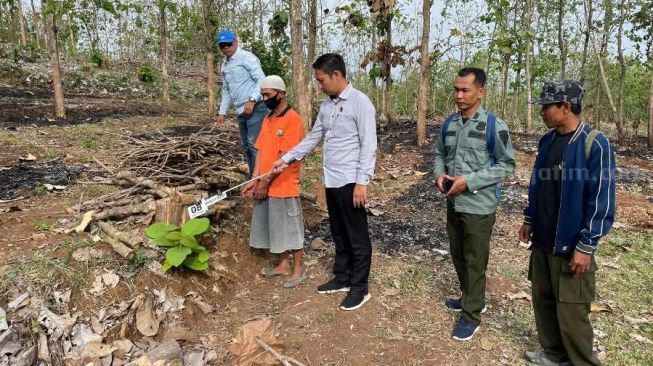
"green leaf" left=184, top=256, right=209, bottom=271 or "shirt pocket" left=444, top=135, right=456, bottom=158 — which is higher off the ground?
"shirt pocket" left=444, top=135, right=456, bottom=158

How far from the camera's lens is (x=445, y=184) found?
127 inches

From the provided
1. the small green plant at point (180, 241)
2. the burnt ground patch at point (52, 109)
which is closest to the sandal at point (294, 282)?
the small green plant at point (180, 241)

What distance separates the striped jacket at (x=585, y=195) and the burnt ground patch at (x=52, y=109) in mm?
10126

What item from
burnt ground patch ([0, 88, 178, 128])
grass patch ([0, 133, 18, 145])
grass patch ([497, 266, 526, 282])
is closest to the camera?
grass patch ([497, 266, 526, 282])

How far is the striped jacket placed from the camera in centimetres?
251

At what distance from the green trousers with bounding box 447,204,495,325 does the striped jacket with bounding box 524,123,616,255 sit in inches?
20.5

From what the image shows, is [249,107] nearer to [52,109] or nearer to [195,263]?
[195,263]

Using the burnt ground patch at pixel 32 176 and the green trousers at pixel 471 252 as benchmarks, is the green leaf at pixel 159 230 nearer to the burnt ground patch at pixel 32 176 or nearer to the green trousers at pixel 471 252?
the green trousers at pixel 471 252

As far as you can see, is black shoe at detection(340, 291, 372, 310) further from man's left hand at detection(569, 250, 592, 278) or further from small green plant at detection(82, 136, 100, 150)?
small green plant at detection(82, 136, 100, 150)

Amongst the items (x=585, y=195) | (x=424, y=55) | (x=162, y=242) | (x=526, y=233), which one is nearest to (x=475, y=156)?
(x=526, y=233)

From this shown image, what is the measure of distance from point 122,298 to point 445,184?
105 inches

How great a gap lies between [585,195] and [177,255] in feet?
9.92

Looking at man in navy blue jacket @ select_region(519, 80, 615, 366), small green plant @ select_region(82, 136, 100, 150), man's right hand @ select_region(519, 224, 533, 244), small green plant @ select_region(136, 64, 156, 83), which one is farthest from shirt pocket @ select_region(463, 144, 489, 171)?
small green plant @ select_region(136, 64, 156, 83)

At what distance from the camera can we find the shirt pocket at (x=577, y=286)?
2.67 meters
